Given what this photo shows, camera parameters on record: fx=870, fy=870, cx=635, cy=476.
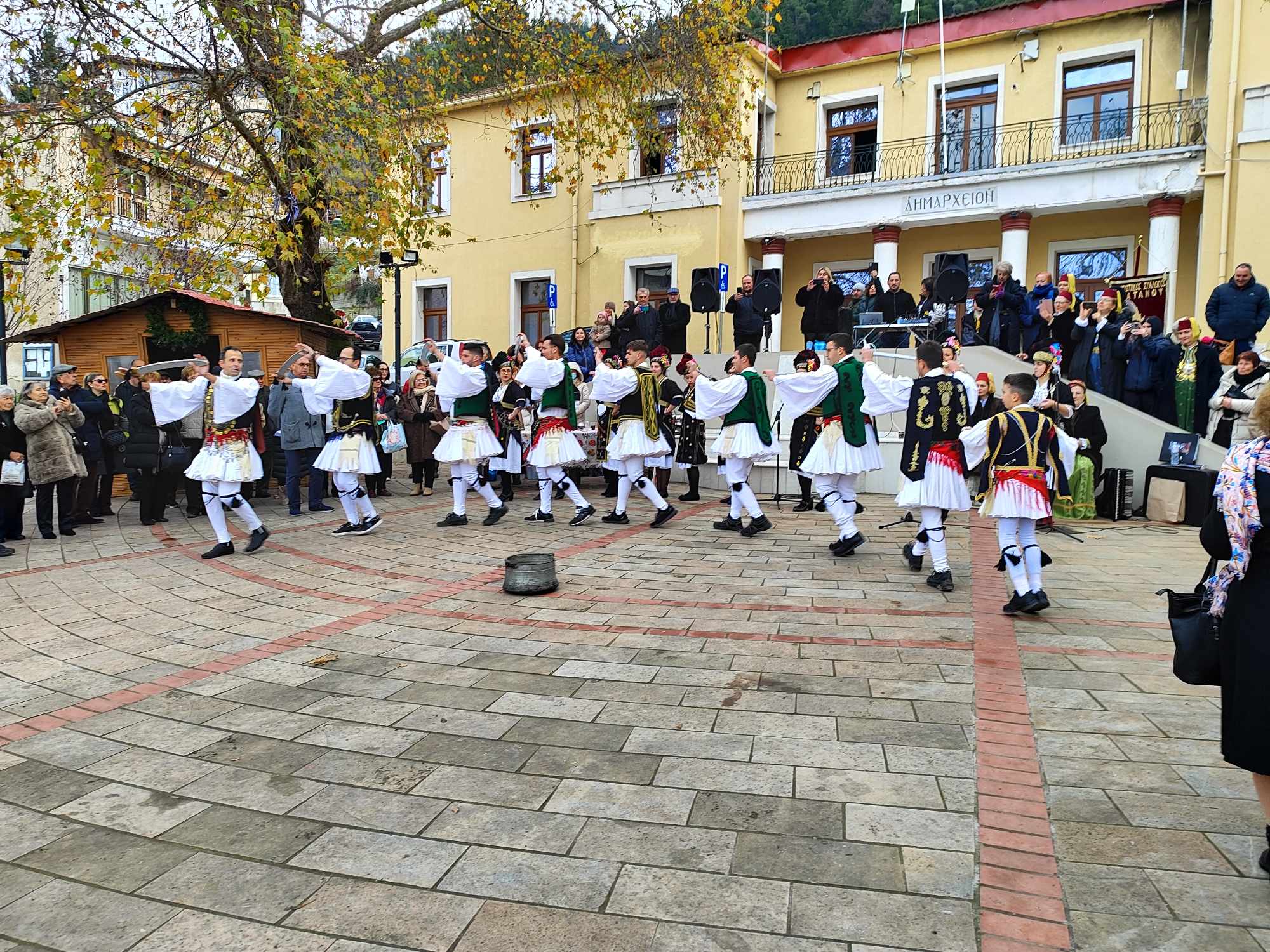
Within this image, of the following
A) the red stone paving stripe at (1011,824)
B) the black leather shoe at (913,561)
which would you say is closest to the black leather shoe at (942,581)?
the black leather shoe at (913,561)

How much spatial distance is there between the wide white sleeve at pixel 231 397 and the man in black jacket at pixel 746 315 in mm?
8612

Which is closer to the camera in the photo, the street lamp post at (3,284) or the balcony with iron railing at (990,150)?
the street lamp post at (3,284)

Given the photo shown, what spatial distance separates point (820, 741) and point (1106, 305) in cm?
1135

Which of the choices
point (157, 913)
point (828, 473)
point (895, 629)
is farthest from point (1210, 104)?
point (157, 913)

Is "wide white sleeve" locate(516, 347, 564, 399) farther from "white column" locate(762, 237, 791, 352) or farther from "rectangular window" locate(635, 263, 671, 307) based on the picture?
"rectangular window" locate(635, 263, 671, 307)

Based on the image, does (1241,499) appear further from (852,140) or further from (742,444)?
(852,140)

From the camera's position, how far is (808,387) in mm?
8883

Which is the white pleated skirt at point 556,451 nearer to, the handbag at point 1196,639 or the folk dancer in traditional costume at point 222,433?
the folk dancer in traditional costume at point 222,433

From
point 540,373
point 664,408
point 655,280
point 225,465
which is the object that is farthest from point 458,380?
point 655,280

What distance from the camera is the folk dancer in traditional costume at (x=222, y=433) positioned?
28.7 ft

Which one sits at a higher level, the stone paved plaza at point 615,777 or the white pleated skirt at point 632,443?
the white pleated skirt at point 632,443

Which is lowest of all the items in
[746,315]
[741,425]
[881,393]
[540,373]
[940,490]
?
[940,490]

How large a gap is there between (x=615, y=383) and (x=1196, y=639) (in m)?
7.93

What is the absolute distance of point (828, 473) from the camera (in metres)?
8.69
